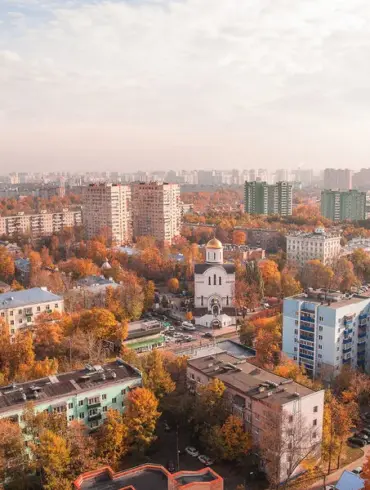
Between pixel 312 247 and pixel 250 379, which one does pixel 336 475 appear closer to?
pixel 250 379

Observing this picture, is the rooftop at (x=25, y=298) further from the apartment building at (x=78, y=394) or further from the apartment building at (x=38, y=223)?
the apartment building at (x=38, y=223)

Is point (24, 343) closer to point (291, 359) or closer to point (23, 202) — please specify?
point (291, 359)

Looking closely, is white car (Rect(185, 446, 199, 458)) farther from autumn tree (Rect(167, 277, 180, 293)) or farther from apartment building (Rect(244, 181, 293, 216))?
apartment building (Rect(244, 181, 293, 216))

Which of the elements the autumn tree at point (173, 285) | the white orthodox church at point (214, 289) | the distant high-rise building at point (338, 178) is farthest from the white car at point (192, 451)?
the distant high-rise building at point (338, 178)

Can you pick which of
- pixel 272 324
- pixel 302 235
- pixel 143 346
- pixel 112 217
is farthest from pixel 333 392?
pixel 112 217

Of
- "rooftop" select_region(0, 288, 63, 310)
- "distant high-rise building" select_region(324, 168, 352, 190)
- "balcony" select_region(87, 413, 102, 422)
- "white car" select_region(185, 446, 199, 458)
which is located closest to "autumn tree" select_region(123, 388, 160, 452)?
"balcony" select_region(87, 413, 102, 422)
